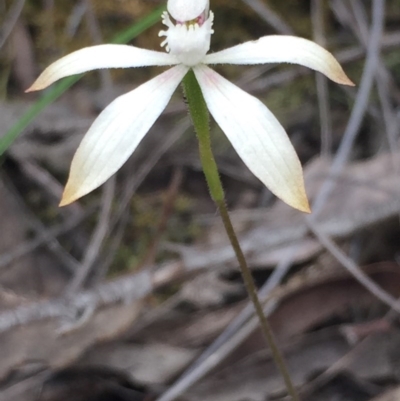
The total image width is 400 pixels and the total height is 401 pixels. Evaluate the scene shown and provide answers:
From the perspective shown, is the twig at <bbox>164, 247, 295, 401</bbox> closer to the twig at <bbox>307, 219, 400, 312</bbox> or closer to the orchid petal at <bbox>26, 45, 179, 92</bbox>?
the twig at <bbox>307, 219, 400, 312</bbox>

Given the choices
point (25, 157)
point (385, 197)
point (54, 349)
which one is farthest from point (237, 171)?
point (54, 349)

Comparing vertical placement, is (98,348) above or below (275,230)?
below

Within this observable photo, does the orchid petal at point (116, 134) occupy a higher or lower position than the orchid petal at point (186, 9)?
lower

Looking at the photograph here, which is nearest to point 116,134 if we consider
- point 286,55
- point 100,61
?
point 100,61

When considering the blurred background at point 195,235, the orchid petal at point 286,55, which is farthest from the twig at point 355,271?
the orchid petal at point 286,55

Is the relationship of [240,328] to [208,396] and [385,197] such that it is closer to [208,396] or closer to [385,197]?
[208,396]

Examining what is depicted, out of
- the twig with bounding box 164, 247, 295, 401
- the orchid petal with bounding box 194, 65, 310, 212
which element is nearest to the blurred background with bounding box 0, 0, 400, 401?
the twig with bounding box 164, 247, 295, 401

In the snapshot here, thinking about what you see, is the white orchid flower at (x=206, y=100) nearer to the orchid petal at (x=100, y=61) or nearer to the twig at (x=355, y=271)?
the orchid petal at (x=100, y=61)
